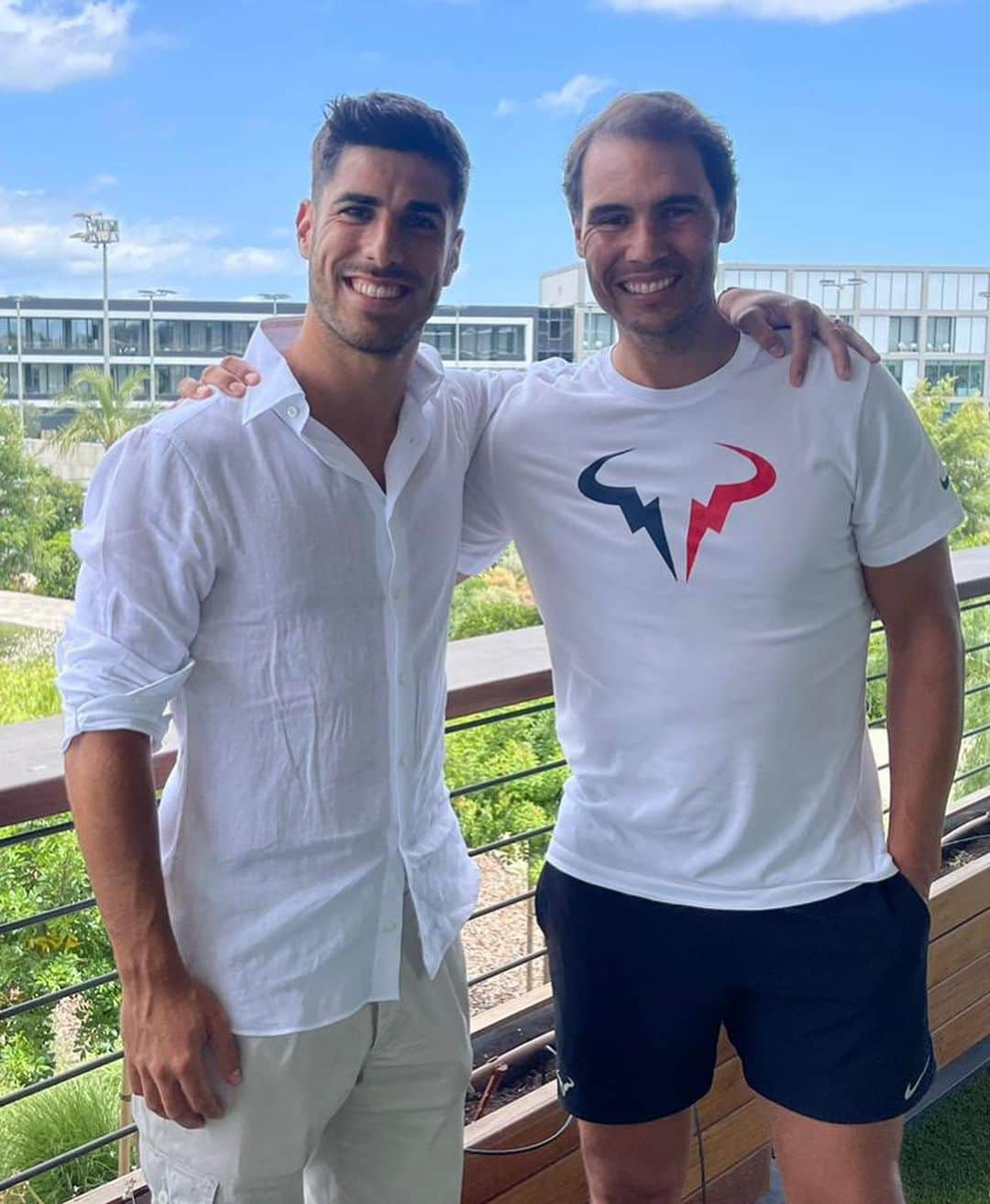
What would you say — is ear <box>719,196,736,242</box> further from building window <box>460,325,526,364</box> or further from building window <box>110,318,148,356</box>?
building window <box>110,318,148,356</box>

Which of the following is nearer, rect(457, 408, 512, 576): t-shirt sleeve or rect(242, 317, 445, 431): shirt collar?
rect(242, 317, 445, 431): shirt collar

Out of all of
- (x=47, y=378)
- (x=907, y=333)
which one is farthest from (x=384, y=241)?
(x=907, y=333)

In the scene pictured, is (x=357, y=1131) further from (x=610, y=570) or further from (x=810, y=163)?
(x=810, y=163)

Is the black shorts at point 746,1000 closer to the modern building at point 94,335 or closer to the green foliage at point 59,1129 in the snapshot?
the green foliage at point 59,1129

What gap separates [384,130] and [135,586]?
0.43 metres

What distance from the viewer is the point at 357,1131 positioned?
103cm

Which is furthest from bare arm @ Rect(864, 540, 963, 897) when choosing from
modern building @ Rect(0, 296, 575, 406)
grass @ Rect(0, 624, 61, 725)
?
grass @ Rect(0, 624, 61, 725)

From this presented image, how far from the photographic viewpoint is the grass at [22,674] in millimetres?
15285

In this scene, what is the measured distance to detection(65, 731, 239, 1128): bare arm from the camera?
86cm

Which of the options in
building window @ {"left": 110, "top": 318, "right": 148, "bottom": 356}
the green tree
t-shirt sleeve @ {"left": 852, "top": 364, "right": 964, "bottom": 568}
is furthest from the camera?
the green tree

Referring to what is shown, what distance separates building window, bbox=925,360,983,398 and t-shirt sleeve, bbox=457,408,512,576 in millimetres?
22551

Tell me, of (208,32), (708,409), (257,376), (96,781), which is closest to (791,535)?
(708,409)

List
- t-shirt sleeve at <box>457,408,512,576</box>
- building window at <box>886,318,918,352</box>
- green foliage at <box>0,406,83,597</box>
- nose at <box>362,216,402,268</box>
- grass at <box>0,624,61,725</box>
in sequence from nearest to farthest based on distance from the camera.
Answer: nose at <box>362,216,402,268</box>, t-shirt sleeve at <box>457,408,512,576</box>, grass at <box>0,624,61,725</box>, building window at <box>886,318,918,352</box>, green foliage at <box>0,406,83,597</box>

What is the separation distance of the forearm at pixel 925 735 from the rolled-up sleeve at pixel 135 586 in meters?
0.66
